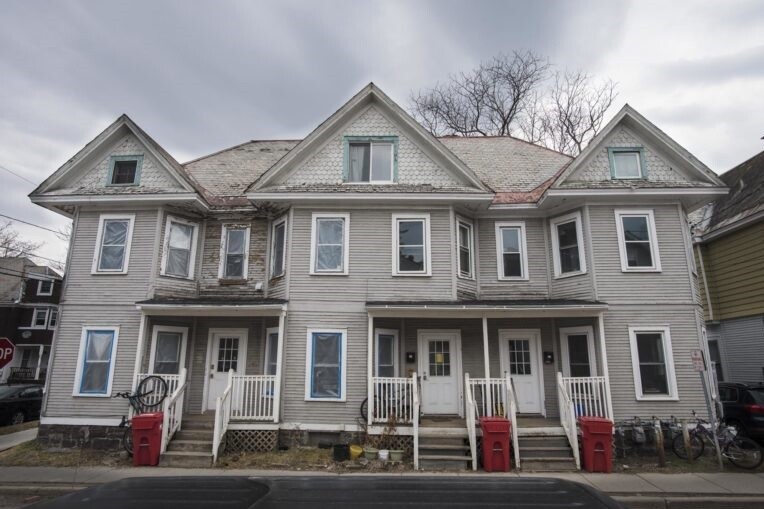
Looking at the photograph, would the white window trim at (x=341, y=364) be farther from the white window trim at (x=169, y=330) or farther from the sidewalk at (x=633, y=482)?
the white window trim at (x=169, y=330)

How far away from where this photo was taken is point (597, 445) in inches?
386

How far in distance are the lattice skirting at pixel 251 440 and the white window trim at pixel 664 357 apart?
9115 millimetres

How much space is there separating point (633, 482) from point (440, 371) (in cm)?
504

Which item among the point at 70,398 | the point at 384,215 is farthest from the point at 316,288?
the point at 70,398

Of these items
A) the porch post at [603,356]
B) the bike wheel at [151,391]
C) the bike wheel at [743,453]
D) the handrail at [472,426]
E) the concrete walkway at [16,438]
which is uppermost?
the porch post at [603,356]

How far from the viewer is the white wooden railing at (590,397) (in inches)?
429

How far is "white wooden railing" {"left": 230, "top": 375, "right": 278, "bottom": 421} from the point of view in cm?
1125

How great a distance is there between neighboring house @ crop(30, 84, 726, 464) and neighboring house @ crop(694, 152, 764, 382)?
15.8 ft

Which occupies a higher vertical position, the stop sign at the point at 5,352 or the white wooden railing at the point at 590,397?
the stop sign at the point at 5,352

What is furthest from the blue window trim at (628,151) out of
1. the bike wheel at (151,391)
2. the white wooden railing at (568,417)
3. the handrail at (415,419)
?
the bike wheel at (151,391)

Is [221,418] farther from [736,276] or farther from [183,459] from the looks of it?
[736,276]

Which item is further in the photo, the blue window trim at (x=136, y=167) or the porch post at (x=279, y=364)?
the blue window trim at (x=136, y=167)

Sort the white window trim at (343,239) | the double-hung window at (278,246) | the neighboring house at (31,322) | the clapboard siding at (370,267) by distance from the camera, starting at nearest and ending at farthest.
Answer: the clapboard siding at (370,267) < the white window trim at (343,239) < the double-hung window at (278,246) < the neighboring house at (31,322)

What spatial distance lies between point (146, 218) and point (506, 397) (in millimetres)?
10984
